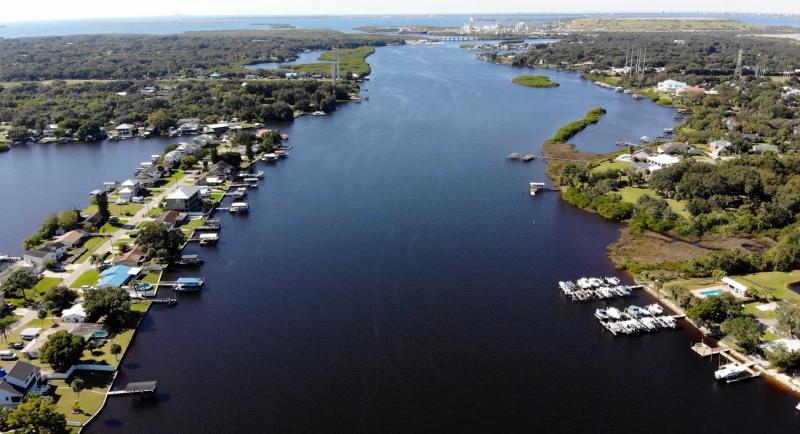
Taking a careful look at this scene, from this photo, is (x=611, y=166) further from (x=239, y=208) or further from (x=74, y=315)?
(x=74, y=315)

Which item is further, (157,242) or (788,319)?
(157,242)

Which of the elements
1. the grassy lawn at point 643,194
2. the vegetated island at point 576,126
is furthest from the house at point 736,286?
the vegetated island at point 576,126

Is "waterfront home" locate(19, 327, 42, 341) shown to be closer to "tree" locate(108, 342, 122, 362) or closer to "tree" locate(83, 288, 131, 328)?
"tree" locate(83, 288, 131, 328)

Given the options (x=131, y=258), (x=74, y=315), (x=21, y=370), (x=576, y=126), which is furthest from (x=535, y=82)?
(x=21, y=370)

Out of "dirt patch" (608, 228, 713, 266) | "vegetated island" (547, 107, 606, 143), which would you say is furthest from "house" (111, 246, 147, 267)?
"vegetated island" (547, 107, 606, 143)

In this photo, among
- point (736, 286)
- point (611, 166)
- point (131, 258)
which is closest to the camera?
point (736, 286)

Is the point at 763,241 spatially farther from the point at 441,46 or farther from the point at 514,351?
the point at 441,46

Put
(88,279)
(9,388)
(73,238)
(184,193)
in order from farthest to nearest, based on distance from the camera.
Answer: (184,193)
(73,238)
(88,279)
(9,388)

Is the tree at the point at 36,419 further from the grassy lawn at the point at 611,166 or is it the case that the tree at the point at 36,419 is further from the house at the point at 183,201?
the grassy lawn at the point at 611,166
